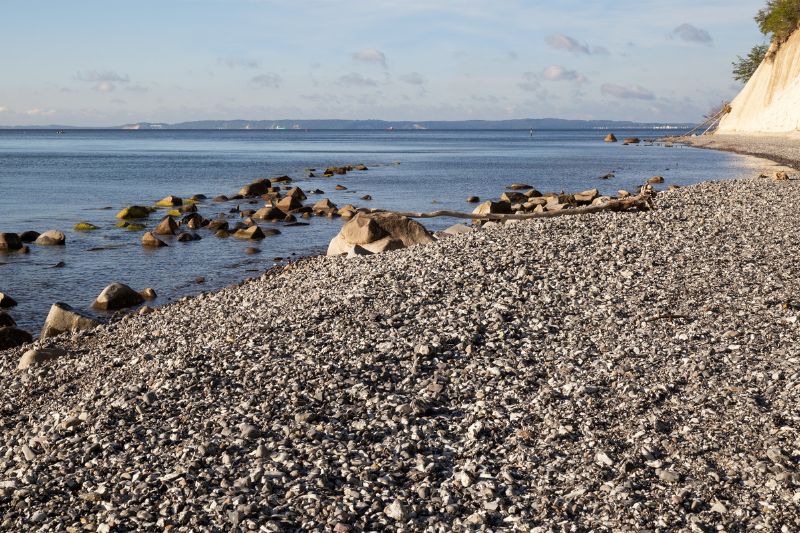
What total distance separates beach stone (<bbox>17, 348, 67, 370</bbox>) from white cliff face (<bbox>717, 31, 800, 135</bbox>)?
7318cm

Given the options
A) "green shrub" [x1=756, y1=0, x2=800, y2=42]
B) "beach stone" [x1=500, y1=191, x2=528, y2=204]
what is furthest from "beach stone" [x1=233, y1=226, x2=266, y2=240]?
"green shrub" [x1=756, y1=0, x2=800, y2=42]

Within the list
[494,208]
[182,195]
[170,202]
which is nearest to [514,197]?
[494,208]

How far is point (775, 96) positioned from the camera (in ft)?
263

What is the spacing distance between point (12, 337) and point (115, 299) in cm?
322

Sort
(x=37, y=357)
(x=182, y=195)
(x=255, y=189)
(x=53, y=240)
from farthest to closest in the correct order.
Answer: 1. (x=182, y=195)
2. (x=255, y=189)
3. (x=53, y=240)
4. (x=37, y=357)

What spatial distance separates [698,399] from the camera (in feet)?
29.1

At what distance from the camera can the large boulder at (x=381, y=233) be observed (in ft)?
70.5

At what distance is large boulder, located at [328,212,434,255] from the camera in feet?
70.5

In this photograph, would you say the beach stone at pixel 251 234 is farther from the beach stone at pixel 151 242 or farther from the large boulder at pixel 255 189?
the large boulder at pixel 255 189

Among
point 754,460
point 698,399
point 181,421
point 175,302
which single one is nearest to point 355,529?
point 181,421

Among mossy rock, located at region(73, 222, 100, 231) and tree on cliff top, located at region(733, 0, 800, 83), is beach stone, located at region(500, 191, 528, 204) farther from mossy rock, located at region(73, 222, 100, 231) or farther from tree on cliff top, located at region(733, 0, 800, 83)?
tree on cliff top, located at region(733, 0, 800, 83)

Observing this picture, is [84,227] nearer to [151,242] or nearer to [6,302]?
[151,242]

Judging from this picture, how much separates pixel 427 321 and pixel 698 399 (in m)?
4.44

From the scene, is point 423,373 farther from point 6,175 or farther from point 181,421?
point 6,175
